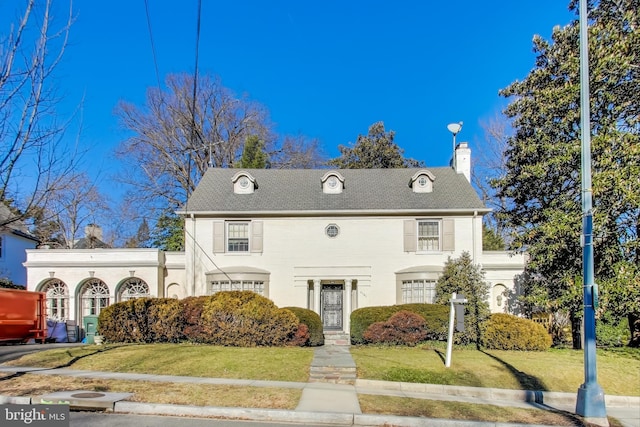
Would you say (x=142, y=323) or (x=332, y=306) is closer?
(x=142, y=323)

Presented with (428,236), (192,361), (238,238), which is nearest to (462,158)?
(428,236)

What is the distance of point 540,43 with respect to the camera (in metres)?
16.8

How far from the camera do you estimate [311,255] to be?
2000 centimetres

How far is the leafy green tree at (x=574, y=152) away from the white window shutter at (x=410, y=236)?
13.9 ft

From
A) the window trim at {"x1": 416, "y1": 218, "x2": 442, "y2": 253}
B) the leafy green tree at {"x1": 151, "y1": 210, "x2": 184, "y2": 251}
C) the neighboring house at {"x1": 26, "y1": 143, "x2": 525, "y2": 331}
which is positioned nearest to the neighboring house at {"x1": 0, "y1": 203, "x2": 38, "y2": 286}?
the leafy green tree at {"x1": 151, "y1": 210, "x2": 184, "y2": 251}

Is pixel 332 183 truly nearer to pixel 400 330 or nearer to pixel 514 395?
pixel 400 330

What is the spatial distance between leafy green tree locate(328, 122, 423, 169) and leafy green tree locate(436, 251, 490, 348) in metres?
19.7

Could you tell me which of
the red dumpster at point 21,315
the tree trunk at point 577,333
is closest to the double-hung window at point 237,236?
the red dumpster at point 21,315

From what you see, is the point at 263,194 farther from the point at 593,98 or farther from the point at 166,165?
the point at 166,165

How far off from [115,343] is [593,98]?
18444 millimetres

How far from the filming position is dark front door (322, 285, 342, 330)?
66.5 feet

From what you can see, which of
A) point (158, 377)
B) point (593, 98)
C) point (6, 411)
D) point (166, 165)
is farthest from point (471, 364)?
point (166, 165)

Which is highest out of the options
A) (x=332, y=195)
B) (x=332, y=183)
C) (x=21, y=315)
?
(x=332, y=183)

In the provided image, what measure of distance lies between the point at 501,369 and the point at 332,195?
11304 mm
